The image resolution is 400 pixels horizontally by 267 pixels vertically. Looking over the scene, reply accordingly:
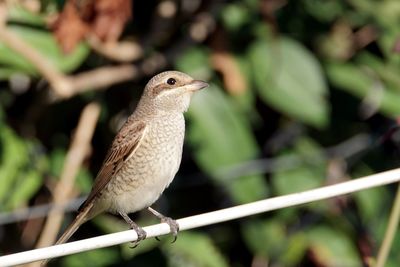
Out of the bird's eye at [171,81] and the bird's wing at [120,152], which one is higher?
the bird's eye at [171,81]

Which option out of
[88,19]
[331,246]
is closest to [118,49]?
[88,19]

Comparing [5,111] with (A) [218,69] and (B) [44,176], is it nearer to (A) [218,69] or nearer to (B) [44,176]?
(B) [44,176]

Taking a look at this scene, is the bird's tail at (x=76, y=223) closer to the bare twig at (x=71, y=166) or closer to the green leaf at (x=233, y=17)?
the bare twig at (x=71, y=166)

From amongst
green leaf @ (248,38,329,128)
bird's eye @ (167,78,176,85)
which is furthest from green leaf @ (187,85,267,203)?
bird's eye @ (167,78,176,85)

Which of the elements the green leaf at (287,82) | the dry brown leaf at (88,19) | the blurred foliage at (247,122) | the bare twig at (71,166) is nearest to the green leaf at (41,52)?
the blurred foliage at (247,122)

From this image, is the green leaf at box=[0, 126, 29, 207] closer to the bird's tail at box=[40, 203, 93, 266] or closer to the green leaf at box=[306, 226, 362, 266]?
the bird's tail at box=[40, 203, 93, 266]

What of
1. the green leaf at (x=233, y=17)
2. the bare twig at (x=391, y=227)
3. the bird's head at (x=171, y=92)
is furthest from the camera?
the green leaf at (x=233, y=17)

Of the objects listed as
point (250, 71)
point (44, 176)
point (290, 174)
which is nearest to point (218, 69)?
point (250, 71)
